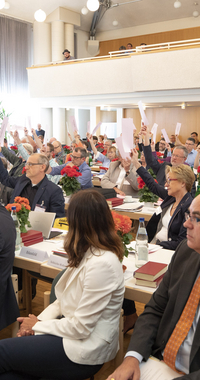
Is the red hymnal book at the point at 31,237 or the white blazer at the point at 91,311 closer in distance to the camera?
the white blazer at the point at 91,311

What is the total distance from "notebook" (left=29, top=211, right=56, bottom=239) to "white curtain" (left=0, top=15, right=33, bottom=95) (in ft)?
42.7

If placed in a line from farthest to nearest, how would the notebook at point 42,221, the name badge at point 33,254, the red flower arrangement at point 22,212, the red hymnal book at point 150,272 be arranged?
the notebook at point 42,221, the red flower arrangement at point 22,212, the name badge at point 33,254, the red hymnal book at point 150,272

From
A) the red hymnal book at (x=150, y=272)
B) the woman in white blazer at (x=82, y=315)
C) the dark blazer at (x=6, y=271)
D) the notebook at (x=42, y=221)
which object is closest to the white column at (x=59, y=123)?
the notebook at (x=42, y=221)

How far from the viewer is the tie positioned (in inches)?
53.9

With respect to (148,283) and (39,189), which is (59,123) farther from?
(148,283)

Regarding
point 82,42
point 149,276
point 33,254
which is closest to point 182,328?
point 149,276

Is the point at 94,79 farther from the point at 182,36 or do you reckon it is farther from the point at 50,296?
the point at 50,296

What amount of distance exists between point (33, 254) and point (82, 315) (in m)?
1.08

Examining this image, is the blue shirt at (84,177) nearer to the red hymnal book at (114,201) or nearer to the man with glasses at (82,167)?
the man with glasses at (82,167)

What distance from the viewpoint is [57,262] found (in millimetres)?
2336

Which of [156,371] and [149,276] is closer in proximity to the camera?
[156,371]

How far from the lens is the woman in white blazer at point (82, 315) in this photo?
1522mm

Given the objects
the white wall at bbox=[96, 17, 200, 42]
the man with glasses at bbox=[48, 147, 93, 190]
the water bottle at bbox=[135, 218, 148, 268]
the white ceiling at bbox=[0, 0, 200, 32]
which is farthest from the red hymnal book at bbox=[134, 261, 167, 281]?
the white wall at bbox=[96, 17, 200, 42]

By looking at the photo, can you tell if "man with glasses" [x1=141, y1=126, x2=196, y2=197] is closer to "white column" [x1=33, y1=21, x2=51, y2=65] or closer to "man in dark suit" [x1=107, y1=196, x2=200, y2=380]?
"man in dark suit" [x1=107, y1=196, x2=200, y2=380]
